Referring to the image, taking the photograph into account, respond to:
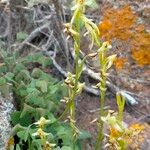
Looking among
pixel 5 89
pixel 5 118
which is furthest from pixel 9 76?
pixel 5 118

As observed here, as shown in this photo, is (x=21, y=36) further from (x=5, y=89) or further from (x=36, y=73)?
(x=5, y=89)

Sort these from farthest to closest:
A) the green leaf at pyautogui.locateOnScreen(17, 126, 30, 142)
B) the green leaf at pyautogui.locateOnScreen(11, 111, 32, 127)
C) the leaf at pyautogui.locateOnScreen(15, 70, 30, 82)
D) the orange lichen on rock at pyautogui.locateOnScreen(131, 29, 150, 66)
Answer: the orange lichen on rock at pyautogui.locateOnScreen(131, 29, 150, 66)
the leaf at pyautogui.locateOnScreen(15, 70, 30, 82)
the green leaf at pyautogui.locateOnScreen(11, 111, 32, 127)
the green leaf at pyautogui.locateOnScreen(17, 126, 30, 142)

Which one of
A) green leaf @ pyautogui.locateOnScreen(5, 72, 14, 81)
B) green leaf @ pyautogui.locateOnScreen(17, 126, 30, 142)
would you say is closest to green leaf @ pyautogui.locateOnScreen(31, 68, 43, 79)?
green leaf @ pyautogui.locateOnScreen(5, 72, 14, 81)

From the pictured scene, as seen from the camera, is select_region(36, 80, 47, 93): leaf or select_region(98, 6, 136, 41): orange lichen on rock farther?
select_region(98, 6, 136, 41): orange lichen on rock

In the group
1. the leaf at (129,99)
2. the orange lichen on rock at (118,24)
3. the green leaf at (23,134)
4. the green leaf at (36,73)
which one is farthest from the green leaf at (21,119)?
the orange lichen on rock at (118,24)

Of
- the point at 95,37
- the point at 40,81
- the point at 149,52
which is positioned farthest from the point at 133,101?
the point at 95,37

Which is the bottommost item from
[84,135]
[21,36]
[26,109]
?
[84,135]

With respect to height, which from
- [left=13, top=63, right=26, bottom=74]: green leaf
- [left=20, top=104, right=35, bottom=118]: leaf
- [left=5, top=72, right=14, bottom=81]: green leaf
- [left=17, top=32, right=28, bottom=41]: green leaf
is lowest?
[left=20, top=104, right=35, bottom=118]: leaf

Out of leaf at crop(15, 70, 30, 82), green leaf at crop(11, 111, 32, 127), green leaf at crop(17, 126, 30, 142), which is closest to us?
green leaf at crop(17, 126, 30, 142)

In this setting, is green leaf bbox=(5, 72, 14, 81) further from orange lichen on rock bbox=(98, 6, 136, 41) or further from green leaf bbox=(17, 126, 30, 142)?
orange lichen on rock bbox=(98, 6, 136, 41)

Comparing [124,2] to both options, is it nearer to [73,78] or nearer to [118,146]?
[73,78]
